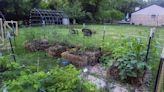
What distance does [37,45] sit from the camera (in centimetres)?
732

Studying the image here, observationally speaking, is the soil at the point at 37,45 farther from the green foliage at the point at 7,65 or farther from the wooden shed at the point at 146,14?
the wooden shed at the point at 146,14

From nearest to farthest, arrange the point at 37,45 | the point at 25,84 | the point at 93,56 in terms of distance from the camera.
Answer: the point at 25,84 < the point at 93,56 < the point at 37,45

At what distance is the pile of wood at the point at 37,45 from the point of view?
7.26 meters

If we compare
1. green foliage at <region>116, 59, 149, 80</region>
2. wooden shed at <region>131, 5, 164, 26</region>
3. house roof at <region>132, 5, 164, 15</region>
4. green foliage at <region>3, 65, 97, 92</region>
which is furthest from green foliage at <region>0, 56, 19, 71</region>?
house roof at <region>132, 5, 164, 15</region>

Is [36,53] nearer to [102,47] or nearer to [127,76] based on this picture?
[102,47]

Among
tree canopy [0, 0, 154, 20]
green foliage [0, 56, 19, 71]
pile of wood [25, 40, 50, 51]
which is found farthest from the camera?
tree canopy [0, 0, 154, 20]

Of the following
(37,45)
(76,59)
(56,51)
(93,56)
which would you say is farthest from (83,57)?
(37,45)

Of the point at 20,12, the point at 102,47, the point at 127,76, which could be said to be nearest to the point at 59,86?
the point at 127,76

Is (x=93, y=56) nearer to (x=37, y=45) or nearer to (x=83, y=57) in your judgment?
(x=83, y=57)

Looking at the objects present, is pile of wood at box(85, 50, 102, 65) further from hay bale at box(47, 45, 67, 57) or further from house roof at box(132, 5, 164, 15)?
house roof at box(132, 5, 164, 15)

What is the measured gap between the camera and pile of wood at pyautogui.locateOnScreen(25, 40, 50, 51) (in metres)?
7.26

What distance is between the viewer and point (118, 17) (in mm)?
30625

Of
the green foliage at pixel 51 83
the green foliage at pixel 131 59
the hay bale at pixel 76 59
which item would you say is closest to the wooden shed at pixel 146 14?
the hay bale at pixel 76 59

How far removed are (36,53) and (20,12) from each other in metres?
13.0
